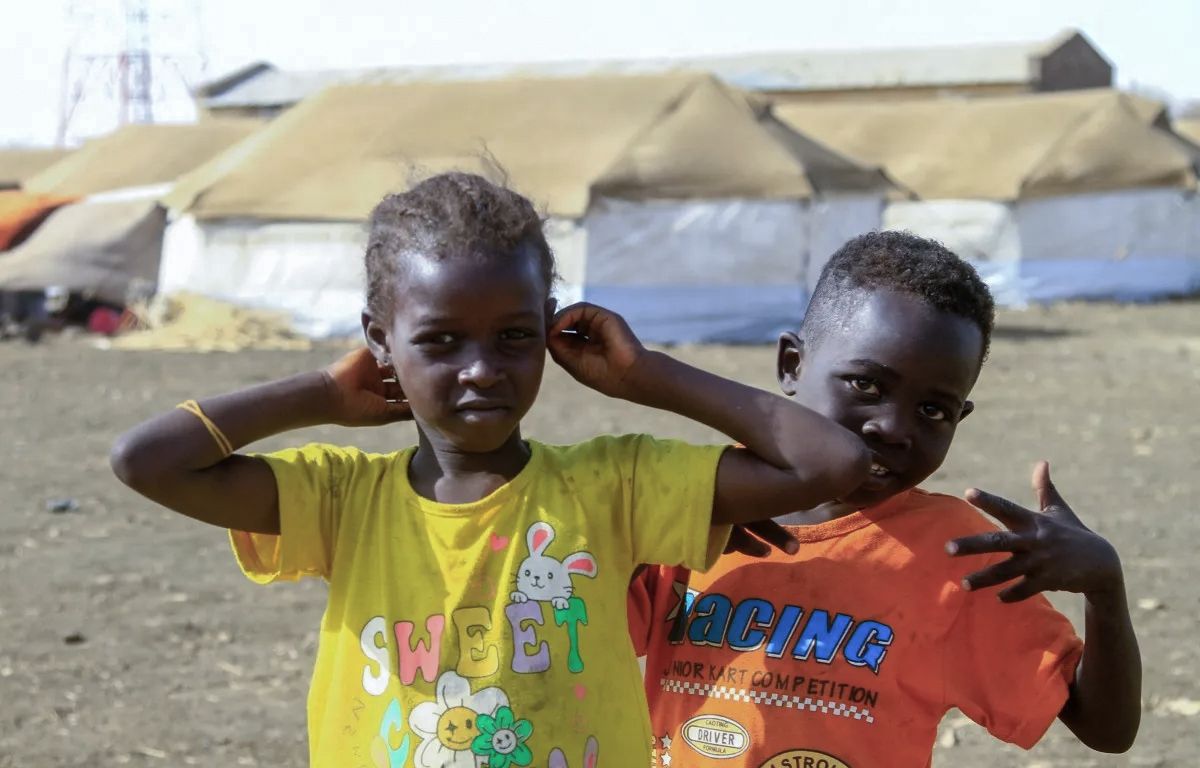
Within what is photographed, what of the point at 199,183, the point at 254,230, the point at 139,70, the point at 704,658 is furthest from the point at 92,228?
the point at 139,70

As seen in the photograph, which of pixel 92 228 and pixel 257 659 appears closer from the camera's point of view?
pixel 257 659

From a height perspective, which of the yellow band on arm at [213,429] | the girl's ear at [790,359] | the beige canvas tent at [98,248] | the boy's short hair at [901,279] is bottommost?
the yellow band on arm at [213,429]

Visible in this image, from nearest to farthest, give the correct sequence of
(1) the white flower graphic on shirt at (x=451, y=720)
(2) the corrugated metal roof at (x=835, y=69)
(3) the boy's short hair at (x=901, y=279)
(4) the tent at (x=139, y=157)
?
(1) the white flower graphic on shirt at (x=451, y=720)
(3) the boy's short hair at (x=901, y=279)
(4) the tent at (x=139, y=157)
(2) the corrugated metal roof at (x=835, y=69)

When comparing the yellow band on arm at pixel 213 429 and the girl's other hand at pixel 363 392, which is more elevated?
the girl's other hand at pixel 363 392

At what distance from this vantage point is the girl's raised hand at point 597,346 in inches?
75.7

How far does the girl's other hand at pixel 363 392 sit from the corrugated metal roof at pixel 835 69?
26.9 meters

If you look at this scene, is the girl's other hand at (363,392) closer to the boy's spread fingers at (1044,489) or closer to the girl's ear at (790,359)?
the girl's ear at (790,359)

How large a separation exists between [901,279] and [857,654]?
0.54 m

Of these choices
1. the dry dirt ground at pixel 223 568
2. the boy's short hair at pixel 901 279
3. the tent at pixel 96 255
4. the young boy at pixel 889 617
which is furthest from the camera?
the tent at pixel 96 255

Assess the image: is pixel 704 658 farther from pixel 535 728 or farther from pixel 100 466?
pixel 100 466

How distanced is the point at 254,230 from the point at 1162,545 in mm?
11957

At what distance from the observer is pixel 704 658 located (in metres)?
2.07

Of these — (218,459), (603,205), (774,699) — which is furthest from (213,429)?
(603,205)

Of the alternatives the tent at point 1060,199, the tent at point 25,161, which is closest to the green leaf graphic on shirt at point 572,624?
the tent at point 1060,199
